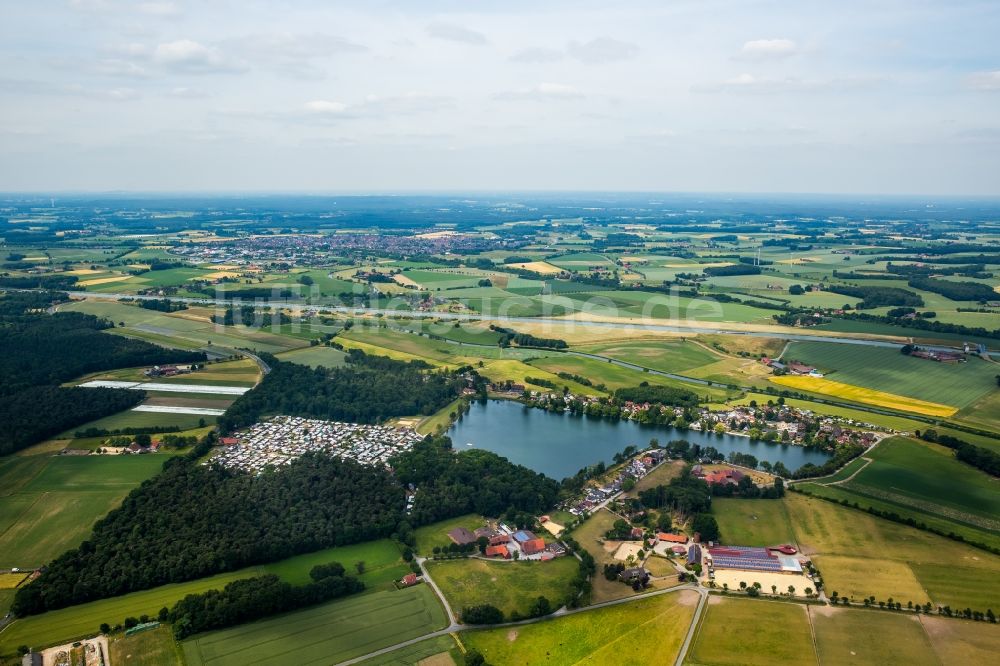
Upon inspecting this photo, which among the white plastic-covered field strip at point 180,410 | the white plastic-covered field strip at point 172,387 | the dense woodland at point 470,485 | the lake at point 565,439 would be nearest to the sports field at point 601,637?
the dense woodland at point 470,485

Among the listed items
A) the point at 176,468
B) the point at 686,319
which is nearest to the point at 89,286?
the point at 176,468

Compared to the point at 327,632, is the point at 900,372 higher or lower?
higher

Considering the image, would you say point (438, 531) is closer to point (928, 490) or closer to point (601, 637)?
point (601, 637)

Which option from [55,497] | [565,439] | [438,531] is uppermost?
[565,439]

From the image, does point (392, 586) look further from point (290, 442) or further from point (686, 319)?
point (686, 319)

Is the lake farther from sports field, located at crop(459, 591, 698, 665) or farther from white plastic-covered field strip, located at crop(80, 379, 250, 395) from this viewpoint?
white plastic-covered field strip, located at crop(80, 379, 250, 395)

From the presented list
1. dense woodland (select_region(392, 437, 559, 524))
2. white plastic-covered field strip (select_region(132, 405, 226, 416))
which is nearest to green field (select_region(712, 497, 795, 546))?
dense woodland (select_region(392, 437, 559, 524))

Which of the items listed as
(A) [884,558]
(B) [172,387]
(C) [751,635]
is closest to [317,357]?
(B) [172,387]
